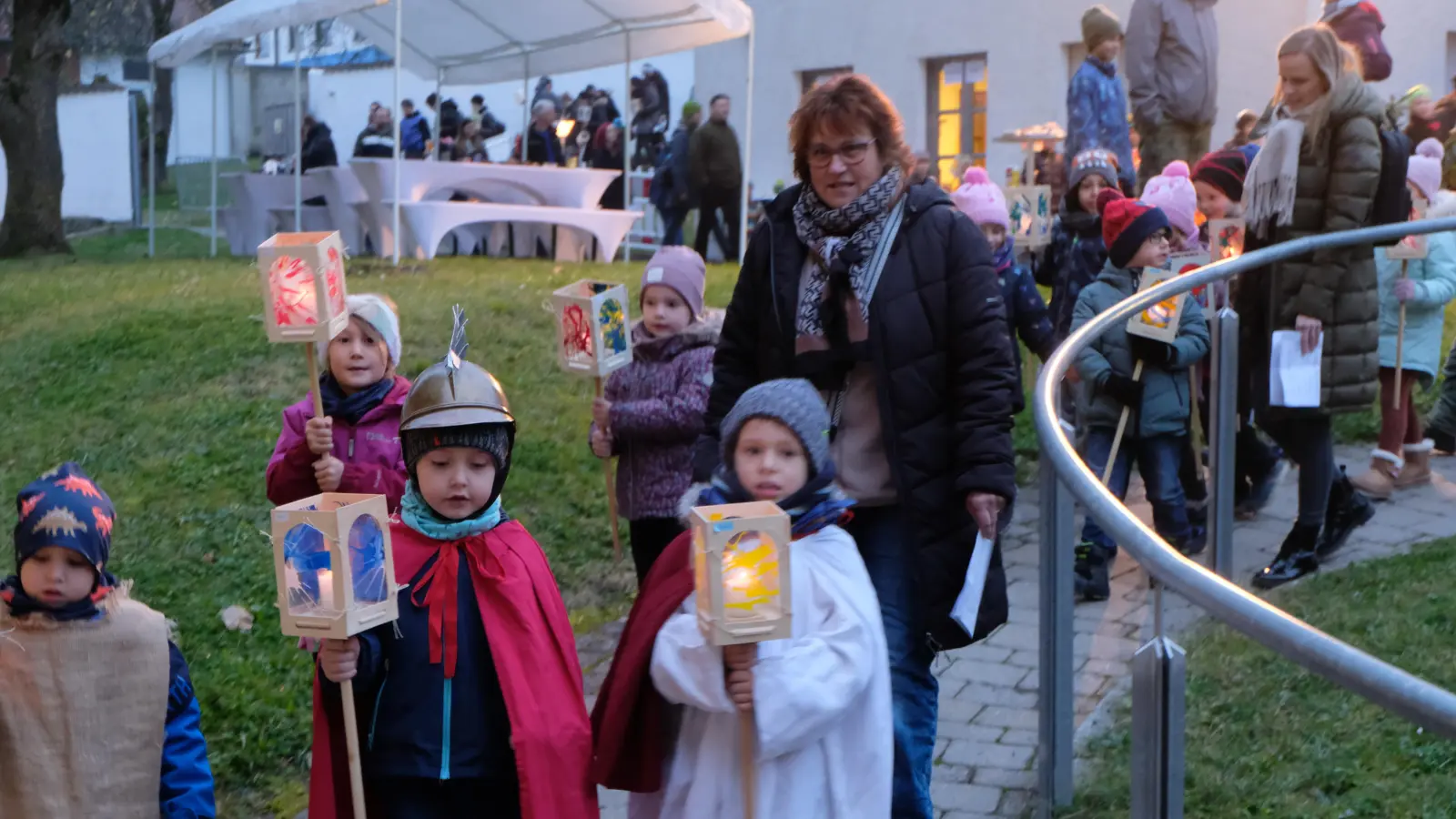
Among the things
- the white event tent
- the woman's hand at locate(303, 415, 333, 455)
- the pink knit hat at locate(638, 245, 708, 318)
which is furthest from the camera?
the white event tent

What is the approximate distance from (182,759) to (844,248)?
6.35ft

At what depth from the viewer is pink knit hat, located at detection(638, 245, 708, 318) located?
5.28 meters

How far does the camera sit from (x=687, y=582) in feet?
11.0

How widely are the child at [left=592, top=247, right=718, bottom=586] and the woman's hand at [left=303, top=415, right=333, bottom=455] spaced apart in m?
1.45

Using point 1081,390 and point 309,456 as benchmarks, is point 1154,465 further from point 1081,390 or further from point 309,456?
point 309,456

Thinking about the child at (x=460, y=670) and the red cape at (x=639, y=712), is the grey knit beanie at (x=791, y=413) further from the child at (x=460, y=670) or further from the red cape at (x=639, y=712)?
the child at (x=460, y=670)

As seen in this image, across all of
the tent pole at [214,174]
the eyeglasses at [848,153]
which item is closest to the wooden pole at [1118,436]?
the eyeglasses at [848,153]

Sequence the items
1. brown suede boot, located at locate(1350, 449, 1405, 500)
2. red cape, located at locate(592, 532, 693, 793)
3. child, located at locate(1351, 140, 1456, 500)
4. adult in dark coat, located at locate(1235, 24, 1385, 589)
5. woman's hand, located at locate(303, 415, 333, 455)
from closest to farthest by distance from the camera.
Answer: red cape, located at locate(592, 532, 693, 793) < woman's hand, located at locate(303, 415, 333, 455) < adult in dark coat, located at locate(1235, 24, 1385, 589) < brown suede boot, located at locate(1350, 449, 1405, 500) < child, located at locate(1351, 140, 1456, 500)

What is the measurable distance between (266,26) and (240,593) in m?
9.69

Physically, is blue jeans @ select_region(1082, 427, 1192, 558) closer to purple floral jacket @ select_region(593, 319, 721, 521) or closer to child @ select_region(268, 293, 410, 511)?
purple floral jacket @ select_region(593, 319, 721, 521)

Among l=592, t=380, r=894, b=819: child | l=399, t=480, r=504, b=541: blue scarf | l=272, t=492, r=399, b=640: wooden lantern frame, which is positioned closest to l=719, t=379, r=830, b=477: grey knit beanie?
l=592, t=380, r=894, b=819: child

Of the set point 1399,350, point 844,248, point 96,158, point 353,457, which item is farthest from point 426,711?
point 96,158

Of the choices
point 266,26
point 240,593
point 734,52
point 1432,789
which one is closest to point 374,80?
point 734,52

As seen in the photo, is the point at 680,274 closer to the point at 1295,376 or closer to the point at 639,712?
the point at 639,712
